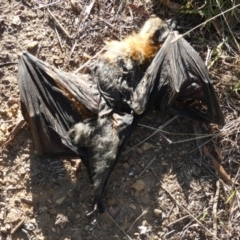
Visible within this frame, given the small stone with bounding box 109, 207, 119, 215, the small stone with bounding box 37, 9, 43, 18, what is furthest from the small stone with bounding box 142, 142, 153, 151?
the small stone with bounding box 37, 9, 43, 18

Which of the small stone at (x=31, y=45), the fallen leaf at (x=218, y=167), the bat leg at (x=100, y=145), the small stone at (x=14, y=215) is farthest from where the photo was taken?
the small stone at (x=31, y=45)

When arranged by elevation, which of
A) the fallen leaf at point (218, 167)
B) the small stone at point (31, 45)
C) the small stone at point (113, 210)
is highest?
the small stone at point (31, 45)

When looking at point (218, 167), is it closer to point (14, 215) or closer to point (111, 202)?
point (111, 202)

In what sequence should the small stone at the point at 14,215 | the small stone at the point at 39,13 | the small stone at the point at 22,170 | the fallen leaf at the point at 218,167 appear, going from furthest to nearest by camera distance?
1. the small stone at the point at 39,13
2. the fallen leaf at the point at 218,167
3. the small stone at the point at 22,170
4. the small stone at the point at 14,215

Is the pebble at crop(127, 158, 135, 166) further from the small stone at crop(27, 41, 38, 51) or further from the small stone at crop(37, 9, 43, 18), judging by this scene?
the small stone at crop(37, 9, 43, 18)

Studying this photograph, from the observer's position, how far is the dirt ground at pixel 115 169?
496 cm

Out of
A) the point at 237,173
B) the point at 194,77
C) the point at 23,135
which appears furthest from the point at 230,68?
the point at 23,135

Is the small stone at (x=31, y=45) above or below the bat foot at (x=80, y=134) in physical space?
above

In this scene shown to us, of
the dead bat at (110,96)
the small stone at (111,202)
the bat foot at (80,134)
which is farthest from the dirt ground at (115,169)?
the bat foot at (80,134)

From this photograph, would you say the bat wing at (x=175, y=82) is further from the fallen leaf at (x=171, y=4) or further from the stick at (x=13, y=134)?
the stick at (x=13, y=134)

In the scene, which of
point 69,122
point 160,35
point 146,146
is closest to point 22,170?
point 69,122

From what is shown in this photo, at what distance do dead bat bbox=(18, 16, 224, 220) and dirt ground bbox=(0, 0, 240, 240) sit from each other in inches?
8.0

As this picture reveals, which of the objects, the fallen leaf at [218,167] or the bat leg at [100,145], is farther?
the fallen leaf at [218,167]

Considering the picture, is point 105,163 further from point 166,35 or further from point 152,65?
point 166,35
